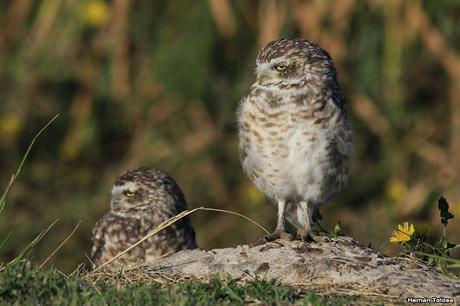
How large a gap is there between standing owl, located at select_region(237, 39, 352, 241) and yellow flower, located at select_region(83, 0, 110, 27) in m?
5.78

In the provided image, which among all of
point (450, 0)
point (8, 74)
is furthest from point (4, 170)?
point (450, 0)

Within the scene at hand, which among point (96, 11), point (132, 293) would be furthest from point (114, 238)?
point (96, 11)

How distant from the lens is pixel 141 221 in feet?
27.1

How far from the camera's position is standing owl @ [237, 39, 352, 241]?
7066mm

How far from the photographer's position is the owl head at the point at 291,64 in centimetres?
729

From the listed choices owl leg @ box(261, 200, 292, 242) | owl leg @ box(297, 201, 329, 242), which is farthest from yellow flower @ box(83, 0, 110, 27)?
owl leg @ box(261, 200, 292, 242)

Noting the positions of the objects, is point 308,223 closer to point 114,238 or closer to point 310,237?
point 310,237

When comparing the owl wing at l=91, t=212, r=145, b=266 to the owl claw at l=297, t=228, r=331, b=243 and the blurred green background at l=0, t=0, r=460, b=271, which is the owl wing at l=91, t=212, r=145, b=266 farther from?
the blurred green background at l=0, t=0, r=460, b=271

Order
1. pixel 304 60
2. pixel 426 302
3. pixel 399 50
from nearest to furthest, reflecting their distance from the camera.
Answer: pixel 426 302, pixel 304 60, pixel 399 50

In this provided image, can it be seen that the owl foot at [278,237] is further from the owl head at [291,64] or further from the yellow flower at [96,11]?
the yellow flower at [96,11]

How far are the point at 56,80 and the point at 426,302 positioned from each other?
835 cm

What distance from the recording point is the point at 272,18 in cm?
1289

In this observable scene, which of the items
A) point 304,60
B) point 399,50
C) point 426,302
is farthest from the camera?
point 399,50

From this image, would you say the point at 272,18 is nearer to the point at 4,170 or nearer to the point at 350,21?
A: the point at 350,21
